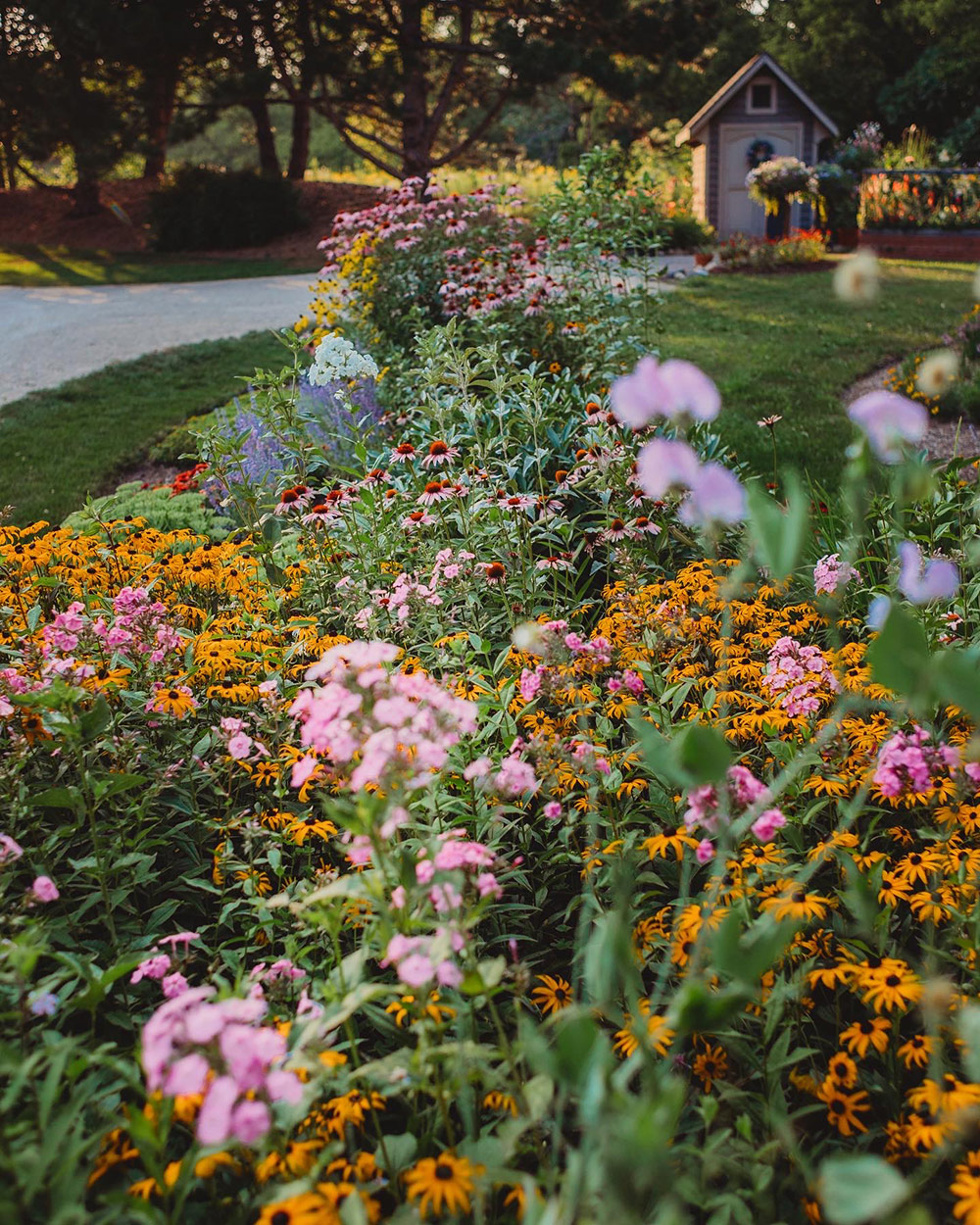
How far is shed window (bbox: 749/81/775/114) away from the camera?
1359 centimetres

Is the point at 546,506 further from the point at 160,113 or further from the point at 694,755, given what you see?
the point at 160,113

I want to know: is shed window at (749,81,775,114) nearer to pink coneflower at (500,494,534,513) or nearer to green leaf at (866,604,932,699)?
pink coneflower at (500,494,534,513)

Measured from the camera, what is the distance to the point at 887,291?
9.29m

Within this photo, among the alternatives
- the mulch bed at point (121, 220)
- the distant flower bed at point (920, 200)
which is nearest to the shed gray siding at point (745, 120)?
the distant flower bed at point (920, 200)

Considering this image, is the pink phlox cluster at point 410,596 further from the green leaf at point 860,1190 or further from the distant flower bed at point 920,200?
the distant flower bed at point 920,200

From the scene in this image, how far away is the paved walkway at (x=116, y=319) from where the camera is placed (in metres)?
7.70

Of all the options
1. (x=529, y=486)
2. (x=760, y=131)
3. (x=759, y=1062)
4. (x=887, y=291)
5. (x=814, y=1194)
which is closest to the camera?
(x=814, y=1194)

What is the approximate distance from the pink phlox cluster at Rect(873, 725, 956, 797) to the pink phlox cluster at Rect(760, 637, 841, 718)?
286mm

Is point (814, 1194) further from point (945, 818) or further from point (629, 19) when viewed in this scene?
point (629, 19)

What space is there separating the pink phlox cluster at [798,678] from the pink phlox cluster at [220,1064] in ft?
3.85

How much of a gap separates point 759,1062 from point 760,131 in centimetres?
1492

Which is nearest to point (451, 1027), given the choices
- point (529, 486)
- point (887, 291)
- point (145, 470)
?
point (529, 486)

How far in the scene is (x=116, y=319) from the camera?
30.8 ft

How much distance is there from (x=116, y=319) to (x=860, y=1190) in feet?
33.0
